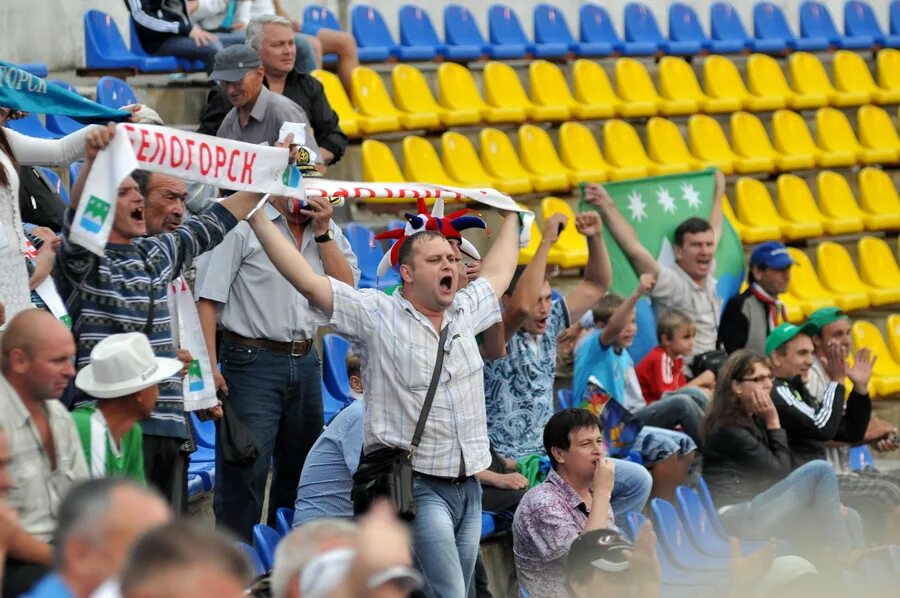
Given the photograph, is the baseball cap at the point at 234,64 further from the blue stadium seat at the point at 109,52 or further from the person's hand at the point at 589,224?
the blue stadium seat at the point at 109,52

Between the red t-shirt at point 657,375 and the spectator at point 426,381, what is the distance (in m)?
2.87

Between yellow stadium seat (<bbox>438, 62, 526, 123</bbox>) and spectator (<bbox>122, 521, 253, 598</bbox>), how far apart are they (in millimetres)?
8517

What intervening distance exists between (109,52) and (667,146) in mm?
4073

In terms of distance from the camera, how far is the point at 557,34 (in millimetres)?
12586

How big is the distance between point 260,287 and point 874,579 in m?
3.09

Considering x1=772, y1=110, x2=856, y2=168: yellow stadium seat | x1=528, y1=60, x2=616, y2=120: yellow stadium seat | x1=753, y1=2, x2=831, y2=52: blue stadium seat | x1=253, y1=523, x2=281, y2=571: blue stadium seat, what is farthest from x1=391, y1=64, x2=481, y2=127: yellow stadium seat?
x1=253, y1=523, x2=281, y2=571: blue stadium seat

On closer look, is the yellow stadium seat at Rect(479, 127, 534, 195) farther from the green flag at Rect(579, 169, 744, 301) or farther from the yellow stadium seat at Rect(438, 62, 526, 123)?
the green flag at Rect(579, 169, 744, 301)

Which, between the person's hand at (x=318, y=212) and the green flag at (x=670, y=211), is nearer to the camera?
the person's hand at (x=318, y=212)

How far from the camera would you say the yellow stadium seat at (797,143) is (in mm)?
12195

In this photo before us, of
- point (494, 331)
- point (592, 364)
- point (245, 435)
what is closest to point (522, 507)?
point (494, 331)

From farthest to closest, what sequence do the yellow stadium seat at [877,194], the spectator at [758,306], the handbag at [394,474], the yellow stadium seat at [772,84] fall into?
the yellow stadium seat at [772,84] → the yellow stadium seat at [877,194] → the spectator at [758,306] → the handbag at [394,474]

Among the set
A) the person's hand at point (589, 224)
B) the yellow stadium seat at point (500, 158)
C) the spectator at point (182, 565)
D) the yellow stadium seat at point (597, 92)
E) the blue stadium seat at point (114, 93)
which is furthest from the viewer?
the yellow stadium seat at point (597, 92)

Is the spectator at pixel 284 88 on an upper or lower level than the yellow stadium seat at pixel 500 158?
upper

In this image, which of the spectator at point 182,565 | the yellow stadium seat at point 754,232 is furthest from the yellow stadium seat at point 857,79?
the spectator at point 182,565
